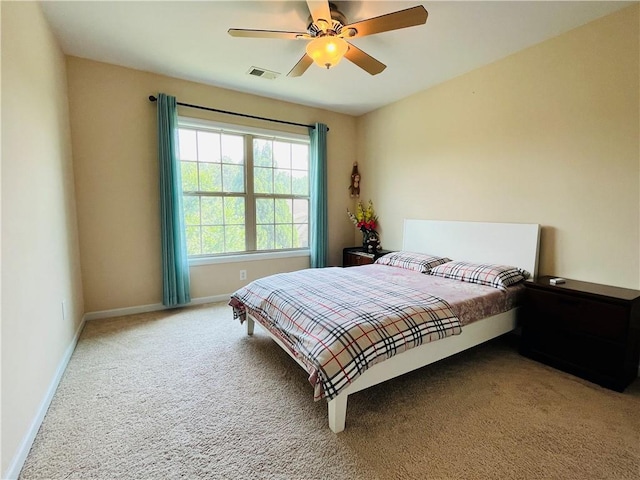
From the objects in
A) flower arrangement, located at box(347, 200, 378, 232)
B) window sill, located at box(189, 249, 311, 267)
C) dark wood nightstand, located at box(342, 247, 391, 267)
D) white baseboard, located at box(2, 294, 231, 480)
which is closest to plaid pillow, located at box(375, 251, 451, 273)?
dark wood nightstand, located at box(342, 247, 391, 267)

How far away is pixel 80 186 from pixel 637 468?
4546 millimetres

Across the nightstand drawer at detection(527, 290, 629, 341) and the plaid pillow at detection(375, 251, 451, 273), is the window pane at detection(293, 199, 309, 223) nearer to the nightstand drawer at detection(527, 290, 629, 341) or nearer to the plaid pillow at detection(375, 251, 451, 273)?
the plaid pillow at detection(375, 251, 451, 273)

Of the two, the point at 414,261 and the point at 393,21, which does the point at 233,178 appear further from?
the point at 393,21

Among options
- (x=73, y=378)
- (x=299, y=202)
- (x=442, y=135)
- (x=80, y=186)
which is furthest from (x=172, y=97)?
(x=442, y=135)

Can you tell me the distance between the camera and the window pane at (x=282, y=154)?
424cm

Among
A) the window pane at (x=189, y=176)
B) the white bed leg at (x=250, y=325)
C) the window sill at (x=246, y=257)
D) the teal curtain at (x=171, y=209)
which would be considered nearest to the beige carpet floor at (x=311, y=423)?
the white bed leg at (x=250, y=325)

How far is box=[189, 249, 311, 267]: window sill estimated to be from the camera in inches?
149

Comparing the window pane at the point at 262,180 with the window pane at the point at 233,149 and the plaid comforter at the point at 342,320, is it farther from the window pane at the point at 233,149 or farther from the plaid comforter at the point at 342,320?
the plaid comforter at the point at 342,320

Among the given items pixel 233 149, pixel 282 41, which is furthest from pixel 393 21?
pixel 233 149

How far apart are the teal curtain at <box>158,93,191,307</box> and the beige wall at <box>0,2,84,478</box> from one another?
2.82ft

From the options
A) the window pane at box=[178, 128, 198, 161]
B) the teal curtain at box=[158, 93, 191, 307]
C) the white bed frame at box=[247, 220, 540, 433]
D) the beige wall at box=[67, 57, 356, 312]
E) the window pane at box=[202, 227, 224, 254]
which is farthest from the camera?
the window pane at box=[202, 227, 224, 254]

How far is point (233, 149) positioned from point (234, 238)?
3.78 ft

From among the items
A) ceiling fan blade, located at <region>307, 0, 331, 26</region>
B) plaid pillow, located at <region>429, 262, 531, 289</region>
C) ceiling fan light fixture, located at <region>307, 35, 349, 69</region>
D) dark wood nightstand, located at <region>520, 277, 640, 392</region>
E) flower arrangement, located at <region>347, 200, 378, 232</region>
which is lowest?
dark wood nightstand, located at <region>520, 277, 640, 392</region>

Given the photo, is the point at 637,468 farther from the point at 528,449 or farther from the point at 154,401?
the point at 154,401
